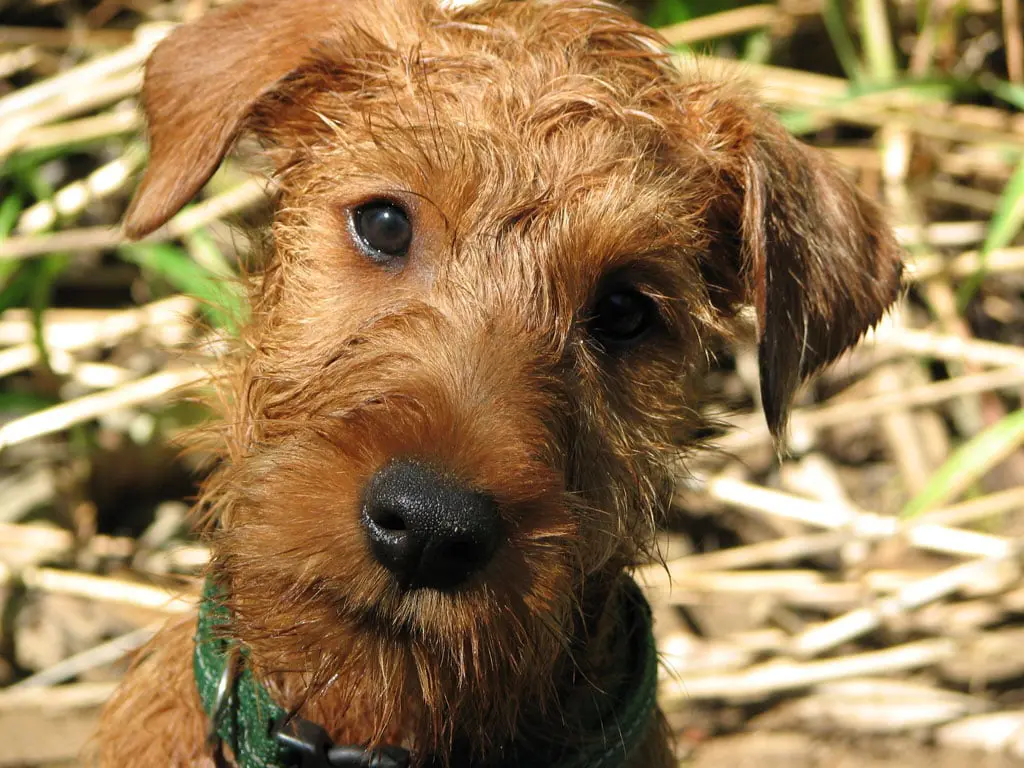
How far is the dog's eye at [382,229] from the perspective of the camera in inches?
83.0

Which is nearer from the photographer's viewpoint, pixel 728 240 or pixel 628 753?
pixel 628 753

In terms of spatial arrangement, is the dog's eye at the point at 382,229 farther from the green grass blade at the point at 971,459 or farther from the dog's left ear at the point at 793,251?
the green grass blade at the point at 971,459

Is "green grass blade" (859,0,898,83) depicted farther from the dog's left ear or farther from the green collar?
the green collar

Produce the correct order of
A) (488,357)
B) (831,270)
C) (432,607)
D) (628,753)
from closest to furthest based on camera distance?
(432,607) → (488,357) → (628,753) → (831,270)

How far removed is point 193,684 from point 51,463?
1871 millimetres

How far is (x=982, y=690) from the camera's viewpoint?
369 cm

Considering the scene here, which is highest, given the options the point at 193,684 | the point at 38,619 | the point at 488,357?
the point at 488,357

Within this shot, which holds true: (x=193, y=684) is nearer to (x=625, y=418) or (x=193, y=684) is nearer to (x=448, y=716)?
(x=448, y=716)

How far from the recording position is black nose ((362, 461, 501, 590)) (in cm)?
163

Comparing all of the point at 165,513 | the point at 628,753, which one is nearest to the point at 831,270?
the point at 628,753

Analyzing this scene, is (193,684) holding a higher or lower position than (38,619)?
higher

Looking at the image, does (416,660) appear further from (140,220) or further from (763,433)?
(763,433)

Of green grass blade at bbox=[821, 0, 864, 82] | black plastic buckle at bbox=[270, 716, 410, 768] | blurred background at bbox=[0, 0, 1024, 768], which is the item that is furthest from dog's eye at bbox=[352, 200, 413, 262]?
green grass blade at bbox=[821, 0, 864, 82]

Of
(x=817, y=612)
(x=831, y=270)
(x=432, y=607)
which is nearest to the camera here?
(x=432, y=607)
